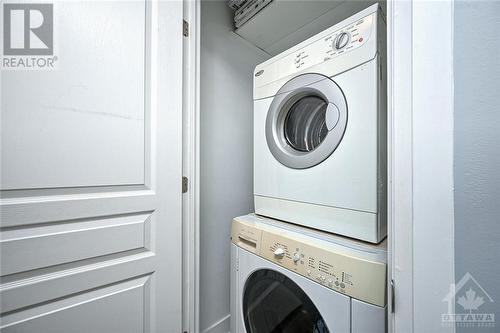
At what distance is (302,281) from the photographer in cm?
71

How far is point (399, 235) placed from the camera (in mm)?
451

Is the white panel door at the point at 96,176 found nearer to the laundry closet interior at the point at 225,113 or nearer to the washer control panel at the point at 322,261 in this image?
the laundry closet interior at the point at 225,113

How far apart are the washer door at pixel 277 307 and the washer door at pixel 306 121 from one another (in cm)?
49

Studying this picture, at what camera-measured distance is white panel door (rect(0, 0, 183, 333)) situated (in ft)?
2.13

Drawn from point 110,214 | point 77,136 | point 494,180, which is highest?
point 77,136

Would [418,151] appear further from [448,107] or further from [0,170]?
[0,170]

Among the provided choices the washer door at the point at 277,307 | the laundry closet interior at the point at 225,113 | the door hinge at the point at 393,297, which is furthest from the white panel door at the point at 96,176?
the door hinge at the point at 393,297

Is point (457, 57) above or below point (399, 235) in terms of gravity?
above

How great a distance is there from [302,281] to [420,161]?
21.5 inches

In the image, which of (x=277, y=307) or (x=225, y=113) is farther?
(x=225, y=113)

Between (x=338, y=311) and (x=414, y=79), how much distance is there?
2.23ft

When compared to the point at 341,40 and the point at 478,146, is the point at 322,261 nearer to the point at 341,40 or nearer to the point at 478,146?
the point at 478,146

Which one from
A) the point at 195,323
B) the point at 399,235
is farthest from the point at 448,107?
the point at 195,323
